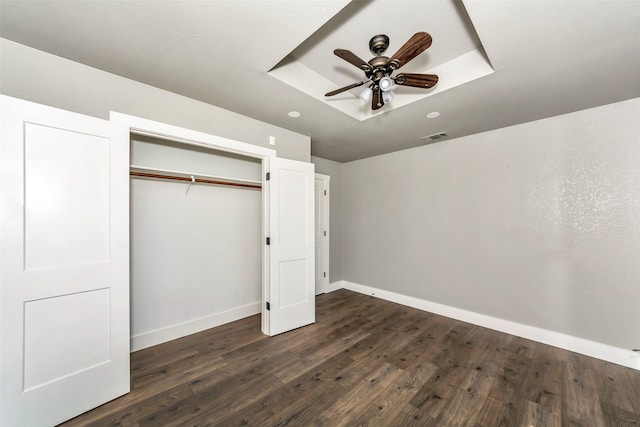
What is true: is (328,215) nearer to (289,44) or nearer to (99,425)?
(289,44)

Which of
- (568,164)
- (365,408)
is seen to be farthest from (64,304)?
(568,164)

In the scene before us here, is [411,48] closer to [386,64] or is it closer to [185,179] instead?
[386,64]

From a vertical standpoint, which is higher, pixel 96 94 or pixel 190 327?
pixel 96 94

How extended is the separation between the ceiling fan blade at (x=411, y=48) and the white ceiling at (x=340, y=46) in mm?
248

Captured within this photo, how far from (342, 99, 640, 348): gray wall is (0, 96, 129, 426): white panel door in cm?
365

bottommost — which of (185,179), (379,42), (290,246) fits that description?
(290,246)

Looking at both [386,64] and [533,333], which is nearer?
[386,64]

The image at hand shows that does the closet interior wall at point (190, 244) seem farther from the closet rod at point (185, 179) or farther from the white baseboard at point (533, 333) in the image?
the white baseboard at point (533, 333)

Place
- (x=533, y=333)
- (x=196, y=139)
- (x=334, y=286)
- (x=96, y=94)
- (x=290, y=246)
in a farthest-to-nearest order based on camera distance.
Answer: (x=334, y=286) < (x=290, y=246) < (x=533, y=333) < (x=196, y=139) < (x=96, y=94)

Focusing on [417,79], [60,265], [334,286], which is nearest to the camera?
[60,265]

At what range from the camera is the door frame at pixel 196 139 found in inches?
75.8

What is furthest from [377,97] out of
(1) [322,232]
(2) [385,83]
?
(1) [322,232]

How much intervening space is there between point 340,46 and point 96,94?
2020 mm

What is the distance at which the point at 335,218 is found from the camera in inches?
192
